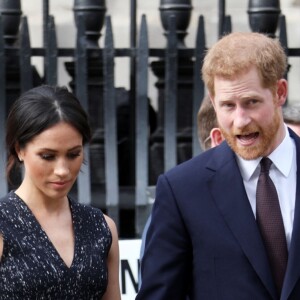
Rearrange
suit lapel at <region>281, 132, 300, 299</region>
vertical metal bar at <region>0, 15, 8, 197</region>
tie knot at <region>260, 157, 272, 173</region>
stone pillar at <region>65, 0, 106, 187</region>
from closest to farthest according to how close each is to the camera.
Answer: suit lapel at <region>281, 132, 300, 299</region> < tie knot at <region>260, 157, 272, 173</region> < vertical metal bar at <region>0, 15, 8, 197</region> < stone pillar at <region>65, 0, 106, 187</region>

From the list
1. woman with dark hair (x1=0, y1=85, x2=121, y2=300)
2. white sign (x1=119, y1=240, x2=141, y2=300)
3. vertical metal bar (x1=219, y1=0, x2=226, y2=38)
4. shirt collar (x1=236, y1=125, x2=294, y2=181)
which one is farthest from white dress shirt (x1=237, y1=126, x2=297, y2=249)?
vertical metal bar (x1=219, y1=0, x2=226, y2=38)

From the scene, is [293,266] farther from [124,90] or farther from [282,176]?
[124,90]

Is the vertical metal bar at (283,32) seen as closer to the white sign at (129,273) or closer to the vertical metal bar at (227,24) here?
the vertical metal bar at (227,24)

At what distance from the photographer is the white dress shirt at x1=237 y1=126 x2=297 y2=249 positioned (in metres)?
3.60

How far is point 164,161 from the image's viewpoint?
660 cm

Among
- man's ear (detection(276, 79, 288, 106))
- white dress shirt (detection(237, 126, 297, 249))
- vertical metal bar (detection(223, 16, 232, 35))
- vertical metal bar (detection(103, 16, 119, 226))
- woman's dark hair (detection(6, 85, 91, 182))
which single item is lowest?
vertical metal bar (detection(103, 16, 119, 226))

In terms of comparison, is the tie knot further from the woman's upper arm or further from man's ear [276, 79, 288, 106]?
the woman's upper arm

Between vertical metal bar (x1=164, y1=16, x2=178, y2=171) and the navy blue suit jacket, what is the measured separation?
2734 millimetres

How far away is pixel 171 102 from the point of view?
21.4 feet

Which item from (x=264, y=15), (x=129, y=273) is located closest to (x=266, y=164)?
(x=129, y=273)

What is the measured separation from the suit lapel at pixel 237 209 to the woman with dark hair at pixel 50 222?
518 millimetres

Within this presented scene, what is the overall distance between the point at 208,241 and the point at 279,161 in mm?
328

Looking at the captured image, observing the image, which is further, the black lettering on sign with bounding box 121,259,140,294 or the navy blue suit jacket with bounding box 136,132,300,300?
the black lettering on sign with bounding box 121,259,140,294

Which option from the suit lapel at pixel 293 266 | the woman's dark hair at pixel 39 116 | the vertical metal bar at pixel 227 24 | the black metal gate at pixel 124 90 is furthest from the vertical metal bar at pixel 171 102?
the suit lapel at pixel 293 266
